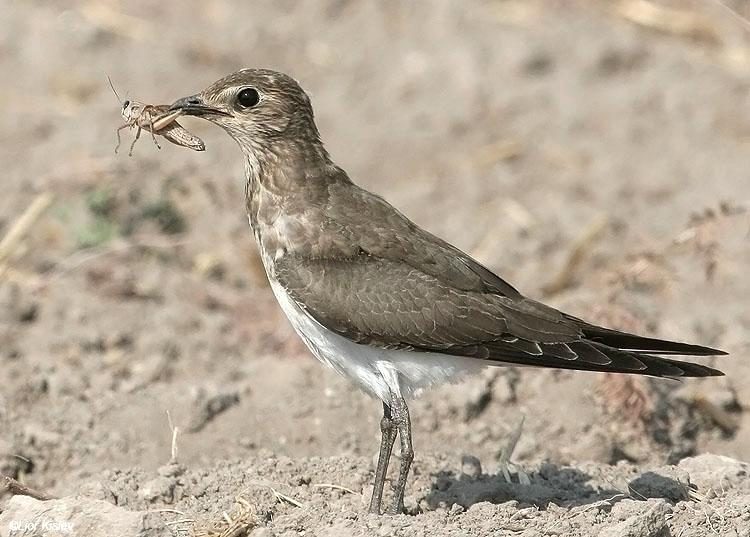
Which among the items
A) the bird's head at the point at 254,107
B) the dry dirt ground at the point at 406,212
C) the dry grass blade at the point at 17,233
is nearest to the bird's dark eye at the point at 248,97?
the bird's head at the point at 254,107

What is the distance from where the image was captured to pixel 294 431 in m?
6.89

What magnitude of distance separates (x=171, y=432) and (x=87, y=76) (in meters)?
5.74

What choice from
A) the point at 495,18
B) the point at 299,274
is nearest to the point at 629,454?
the point at 299,274

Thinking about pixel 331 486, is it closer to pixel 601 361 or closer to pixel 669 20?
pixel 601 361

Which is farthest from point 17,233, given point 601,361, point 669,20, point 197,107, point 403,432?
point 669,20

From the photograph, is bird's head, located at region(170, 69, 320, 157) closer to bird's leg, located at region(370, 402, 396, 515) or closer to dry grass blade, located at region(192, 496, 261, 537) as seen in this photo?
bird's leg, located at region(370, 402, 396, 515)

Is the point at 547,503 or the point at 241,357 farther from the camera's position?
the point at 241,357

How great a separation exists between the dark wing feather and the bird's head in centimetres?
62

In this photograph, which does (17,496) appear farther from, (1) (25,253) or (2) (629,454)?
(1) (25,253)

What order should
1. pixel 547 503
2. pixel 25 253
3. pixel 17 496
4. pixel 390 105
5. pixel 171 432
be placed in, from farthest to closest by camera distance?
pixel 390 105 → pixel 25 253 → pixel 171 432 → pixel 547 503 → pixel 17 496

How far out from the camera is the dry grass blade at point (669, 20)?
12.2 meters

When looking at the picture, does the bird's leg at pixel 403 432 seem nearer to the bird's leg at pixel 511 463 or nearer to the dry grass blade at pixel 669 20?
the bird's leg at pixel 511 463

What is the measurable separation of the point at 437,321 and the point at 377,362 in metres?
0.30

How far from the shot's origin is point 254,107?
235 inches
